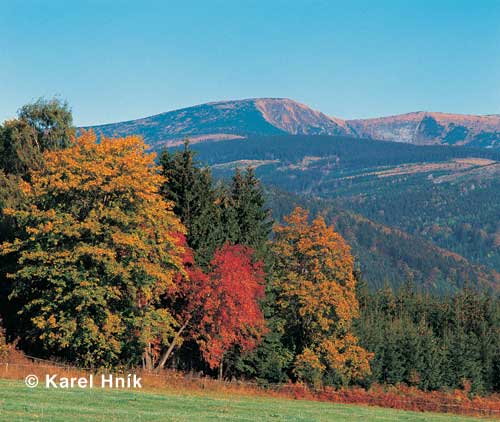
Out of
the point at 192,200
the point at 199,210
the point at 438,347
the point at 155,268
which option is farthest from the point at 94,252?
the point at 438,347

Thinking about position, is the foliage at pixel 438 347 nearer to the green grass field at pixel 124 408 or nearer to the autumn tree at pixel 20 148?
the autumn tree at pixel 20 148

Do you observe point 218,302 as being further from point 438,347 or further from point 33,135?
point 438,347

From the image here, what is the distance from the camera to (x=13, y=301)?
54625mm

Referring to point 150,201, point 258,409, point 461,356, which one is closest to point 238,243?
point 150,201

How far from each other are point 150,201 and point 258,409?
16362 millimetres

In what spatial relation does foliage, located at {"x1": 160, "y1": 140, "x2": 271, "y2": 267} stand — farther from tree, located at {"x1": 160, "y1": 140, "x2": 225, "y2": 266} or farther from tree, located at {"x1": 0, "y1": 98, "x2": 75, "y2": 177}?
tree, located at {"x1": 0, "y1": 98, "x2": 75, "y2": 177}

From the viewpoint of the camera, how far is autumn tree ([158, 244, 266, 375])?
5562cm

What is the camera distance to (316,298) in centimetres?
6850

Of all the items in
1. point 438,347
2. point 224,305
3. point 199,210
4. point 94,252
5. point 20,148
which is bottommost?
point 438,347

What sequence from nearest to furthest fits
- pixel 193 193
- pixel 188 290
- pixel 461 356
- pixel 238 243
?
pixel 188 290 < pixel 193 193 < pixel 238 243 < pixel 461 356

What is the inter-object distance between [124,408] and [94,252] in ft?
53.5

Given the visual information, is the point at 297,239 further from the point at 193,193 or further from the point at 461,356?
the point at 461,356

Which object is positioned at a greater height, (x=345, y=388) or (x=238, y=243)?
(x=238, y=243)

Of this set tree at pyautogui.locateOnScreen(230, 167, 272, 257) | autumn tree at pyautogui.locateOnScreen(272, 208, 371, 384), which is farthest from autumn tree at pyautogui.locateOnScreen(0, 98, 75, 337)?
autumn tree at pyautogui.locateOnScreen(272, 208, 371, 384)
